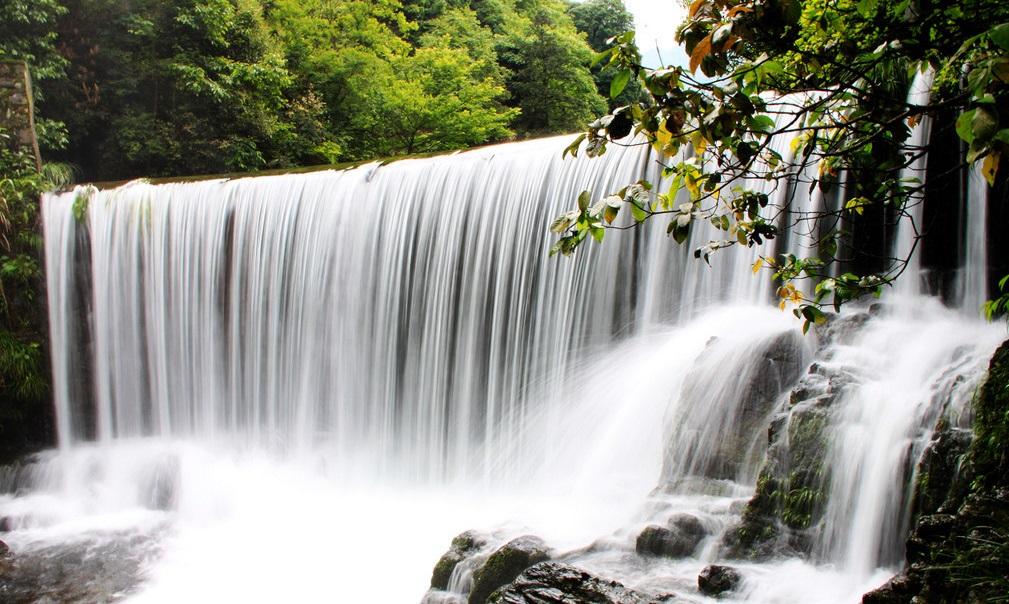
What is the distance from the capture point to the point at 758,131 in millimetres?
2475

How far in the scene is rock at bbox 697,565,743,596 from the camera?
4.69 metres

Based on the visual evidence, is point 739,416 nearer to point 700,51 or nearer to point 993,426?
point 993,426

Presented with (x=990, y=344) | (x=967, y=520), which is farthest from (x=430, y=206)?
(x=967, y=520)

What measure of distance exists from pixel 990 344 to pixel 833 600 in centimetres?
213

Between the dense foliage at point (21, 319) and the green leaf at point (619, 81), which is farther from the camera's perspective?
the dense foliage at point (21, 319)

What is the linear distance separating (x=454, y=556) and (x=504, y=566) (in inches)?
26.6

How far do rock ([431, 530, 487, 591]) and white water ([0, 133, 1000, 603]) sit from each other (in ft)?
2.44

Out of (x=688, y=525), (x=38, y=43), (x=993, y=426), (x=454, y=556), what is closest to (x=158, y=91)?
(x=38, y=43)

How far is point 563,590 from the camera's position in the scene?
15.3 feet

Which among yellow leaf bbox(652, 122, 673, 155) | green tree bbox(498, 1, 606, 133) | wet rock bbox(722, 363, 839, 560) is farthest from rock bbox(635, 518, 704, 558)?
green tree bbox(498, 1, 606, 133)

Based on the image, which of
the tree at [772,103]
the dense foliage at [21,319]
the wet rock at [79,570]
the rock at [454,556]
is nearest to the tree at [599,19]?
the dense foliage at [21,319]

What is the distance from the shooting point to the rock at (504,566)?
549 centimetres

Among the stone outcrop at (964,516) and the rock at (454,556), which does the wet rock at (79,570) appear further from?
the stone outcrop at (964,516)

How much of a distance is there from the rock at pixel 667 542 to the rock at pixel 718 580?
44 centimetres
